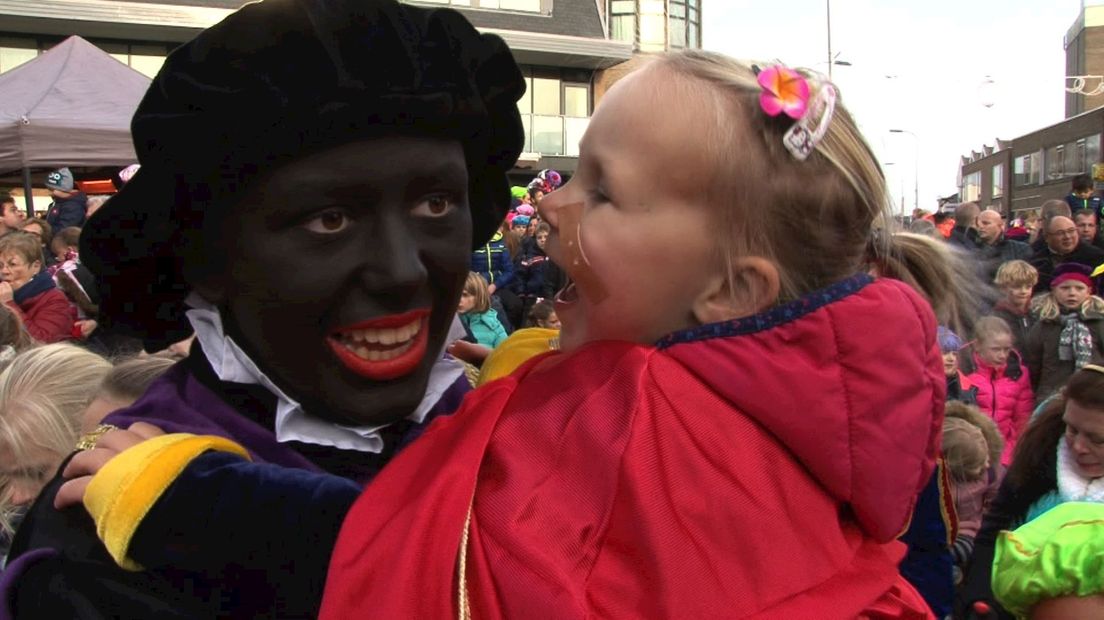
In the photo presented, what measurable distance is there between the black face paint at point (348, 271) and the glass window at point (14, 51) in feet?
60.4

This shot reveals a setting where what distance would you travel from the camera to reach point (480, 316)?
634cm

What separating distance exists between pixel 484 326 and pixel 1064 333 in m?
3.29

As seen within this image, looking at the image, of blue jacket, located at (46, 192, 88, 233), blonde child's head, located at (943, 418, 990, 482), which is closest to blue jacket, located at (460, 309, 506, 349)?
blonde child's head, located at (943, 418, 990, 482)

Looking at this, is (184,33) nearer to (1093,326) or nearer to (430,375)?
(1093,326)

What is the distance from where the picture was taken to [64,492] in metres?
1.19

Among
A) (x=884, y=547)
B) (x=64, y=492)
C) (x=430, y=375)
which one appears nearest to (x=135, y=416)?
(x=64, y=492)

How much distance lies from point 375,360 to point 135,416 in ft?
1.07

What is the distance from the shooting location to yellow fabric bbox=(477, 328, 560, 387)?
150cm

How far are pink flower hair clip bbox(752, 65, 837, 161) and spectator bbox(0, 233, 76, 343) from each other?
5277 millimetres

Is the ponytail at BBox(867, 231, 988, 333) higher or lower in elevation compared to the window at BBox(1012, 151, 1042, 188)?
lower

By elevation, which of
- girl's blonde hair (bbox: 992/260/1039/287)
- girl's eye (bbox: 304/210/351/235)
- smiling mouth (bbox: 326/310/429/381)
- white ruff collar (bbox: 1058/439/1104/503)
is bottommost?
white ruff collar (bbox: 1058/439/1104/503)

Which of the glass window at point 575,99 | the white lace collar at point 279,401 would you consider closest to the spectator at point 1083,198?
the white lace collar at point 279,401

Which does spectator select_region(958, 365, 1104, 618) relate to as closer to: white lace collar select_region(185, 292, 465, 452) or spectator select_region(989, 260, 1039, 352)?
white lace collar select_region(185, 292, 465, 452)

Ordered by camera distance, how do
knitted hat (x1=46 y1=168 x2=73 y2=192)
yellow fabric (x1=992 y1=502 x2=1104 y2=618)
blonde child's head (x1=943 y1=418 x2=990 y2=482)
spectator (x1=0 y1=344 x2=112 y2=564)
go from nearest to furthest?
yellow fabric (x1=992 y1=502 x2=1104 y2=618) → spectator (x1=0 y1=344 x2=112 y2=564) → blonde child's head (x1=943 y1=418 x2=990 y2=482) → knitted hat (x1=46 y1=168 x2=73 y2=192)
